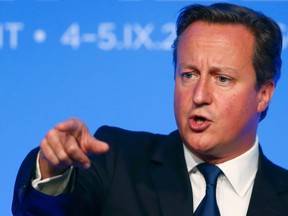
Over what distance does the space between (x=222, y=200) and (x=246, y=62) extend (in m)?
0.39

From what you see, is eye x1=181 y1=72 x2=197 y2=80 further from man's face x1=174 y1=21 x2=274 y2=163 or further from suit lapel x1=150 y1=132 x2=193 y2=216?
suit lapel x1=150 y1=132 x2=193 y2=216

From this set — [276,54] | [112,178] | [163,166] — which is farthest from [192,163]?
[276,54]

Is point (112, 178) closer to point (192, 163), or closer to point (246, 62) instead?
point (192, 163)

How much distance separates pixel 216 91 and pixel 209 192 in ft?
0.89

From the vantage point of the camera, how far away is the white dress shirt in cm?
208

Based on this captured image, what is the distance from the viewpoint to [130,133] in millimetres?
2219

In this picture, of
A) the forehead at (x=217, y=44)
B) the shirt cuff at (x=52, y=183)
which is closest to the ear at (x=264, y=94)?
the forehead at (x=217, y=44)

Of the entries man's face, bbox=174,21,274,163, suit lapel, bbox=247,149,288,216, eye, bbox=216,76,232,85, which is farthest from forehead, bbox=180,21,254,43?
suit lapel, bbox=247,149,288,216

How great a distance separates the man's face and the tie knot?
33 millimetres

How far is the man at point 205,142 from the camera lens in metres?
2.04

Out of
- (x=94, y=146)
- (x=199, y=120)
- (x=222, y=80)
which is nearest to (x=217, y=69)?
(x=222, y=80)

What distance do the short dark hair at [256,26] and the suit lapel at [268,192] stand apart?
187mm

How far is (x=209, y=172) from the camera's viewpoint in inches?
82.4

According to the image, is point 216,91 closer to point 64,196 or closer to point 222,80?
point 222,80
